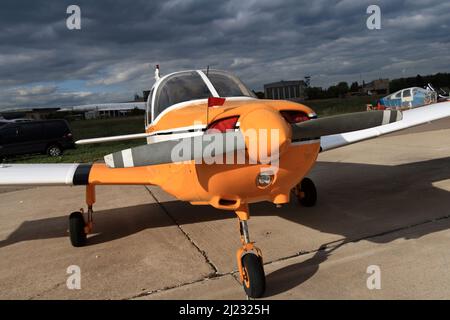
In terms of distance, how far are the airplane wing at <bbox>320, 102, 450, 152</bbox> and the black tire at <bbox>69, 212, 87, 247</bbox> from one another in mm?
3564

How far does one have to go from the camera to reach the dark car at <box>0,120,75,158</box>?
1756 centimetres

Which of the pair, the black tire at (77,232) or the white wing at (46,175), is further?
the black tire at (77,232)

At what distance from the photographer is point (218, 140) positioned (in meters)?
2.86

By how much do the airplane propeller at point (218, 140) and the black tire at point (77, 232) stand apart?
1.88 meters

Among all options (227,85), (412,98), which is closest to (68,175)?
(227,85)

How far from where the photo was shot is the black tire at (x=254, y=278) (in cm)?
337

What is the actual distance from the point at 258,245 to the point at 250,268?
1.20 metres

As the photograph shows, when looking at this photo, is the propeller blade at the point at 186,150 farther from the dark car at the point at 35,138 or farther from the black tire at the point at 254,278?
the dark car at the point at 35,138

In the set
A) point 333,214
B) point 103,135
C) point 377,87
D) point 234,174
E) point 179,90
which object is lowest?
point 333,214

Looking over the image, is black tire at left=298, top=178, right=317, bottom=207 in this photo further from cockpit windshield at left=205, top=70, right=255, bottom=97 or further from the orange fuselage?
the orange fuselage

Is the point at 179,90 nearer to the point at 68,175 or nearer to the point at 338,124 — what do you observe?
the point at 68,175

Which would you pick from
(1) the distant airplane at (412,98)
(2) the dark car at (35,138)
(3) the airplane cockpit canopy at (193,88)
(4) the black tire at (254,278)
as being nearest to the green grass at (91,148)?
(2) the dark car at (35,138)

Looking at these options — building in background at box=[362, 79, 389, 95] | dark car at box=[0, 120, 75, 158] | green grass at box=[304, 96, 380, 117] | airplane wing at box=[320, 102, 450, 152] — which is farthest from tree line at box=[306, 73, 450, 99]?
airplane wing at box=[320, 102, 450, 152]
